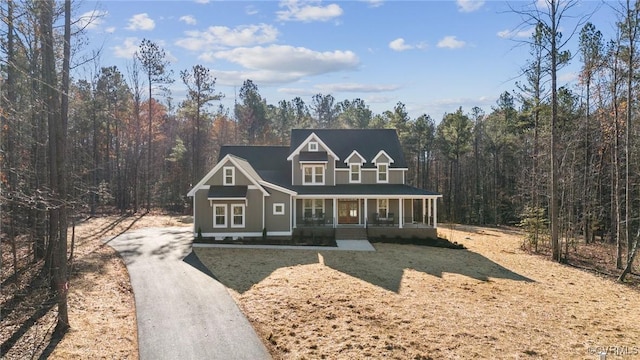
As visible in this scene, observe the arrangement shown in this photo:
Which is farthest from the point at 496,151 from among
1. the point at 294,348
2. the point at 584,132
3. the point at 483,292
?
the point at 294,348

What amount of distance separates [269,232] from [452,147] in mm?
25410

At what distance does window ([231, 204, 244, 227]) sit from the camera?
2276 cm

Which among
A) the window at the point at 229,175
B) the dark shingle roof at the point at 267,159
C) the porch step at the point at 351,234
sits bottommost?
the porch step at the point at 351,234

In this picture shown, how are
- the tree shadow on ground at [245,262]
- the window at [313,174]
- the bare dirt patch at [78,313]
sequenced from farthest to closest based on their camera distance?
the window at [313,174] → the tree shadow on ground at [245,262] → the bare dirt patch at [78,313]

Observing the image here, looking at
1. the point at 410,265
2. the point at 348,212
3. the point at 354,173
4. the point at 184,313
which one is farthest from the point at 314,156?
the point at 184,313

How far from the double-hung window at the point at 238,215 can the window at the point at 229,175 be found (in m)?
1.48

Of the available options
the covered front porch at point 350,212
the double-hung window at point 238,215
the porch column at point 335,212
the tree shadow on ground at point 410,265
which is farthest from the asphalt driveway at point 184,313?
the porch column at point 335,212

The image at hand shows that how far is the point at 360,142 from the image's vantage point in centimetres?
2897

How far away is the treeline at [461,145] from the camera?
17.2 meters

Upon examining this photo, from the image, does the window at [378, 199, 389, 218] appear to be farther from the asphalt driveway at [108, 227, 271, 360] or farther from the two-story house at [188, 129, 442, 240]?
the asphalt driveway at [108, 227, 271, 360]

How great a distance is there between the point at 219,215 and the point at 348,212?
8.62 metres

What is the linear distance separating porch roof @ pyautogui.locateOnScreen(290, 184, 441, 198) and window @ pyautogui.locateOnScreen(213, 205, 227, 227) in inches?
190
